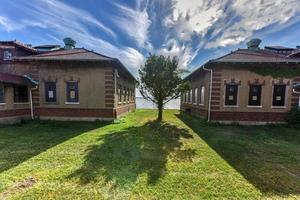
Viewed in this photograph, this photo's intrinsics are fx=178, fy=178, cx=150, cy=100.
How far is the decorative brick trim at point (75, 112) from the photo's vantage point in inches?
462

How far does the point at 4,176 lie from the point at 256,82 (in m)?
12.7

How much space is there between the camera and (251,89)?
37.6 ft

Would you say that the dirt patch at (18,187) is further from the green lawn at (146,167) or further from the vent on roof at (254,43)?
the vent on roof at (254,43)

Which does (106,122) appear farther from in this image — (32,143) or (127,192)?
(127,192)

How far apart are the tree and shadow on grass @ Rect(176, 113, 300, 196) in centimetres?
384

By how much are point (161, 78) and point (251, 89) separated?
583 cm

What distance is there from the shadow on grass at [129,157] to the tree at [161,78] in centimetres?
420

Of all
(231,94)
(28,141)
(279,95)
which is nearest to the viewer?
(28,141)

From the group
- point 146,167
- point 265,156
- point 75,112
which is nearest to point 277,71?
point 265,156

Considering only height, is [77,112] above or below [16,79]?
below

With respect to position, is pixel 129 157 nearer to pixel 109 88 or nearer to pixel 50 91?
pixel 109 88

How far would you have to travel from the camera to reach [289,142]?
7715 millimetres

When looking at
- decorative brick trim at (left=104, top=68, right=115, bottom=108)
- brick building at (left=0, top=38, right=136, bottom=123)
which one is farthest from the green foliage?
brick building at (left=0, top=38, right=136, bottom=123)

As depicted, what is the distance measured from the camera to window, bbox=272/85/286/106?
11.4 metres
